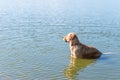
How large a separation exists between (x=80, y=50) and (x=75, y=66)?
4.43ft

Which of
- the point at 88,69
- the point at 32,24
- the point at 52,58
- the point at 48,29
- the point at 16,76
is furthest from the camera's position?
the point at 32,24

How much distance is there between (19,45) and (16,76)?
531 cm

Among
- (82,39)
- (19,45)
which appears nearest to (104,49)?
(82,39)

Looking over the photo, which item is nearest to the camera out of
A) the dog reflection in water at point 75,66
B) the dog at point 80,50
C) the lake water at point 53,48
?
the lake water at point 53,48

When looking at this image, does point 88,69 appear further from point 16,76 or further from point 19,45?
point 19,45

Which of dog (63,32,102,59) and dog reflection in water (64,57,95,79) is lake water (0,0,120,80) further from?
dog (63,32,102,59)

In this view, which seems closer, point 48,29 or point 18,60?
point 18,60

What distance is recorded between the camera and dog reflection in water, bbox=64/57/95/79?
45.4 ft

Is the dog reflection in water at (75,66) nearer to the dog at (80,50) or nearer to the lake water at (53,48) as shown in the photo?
the lake water at (53,48)

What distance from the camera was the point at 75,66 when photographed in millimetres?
15211

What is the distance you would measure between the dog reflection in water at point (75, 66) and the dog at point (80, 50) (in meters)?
0.30

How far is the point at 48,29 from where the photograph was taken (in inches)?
904

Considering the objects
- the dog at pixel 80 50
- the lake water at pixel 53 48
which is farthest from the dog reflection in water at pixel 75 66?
the dog at pixel 80 50

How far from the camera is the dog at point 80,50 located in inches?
639
